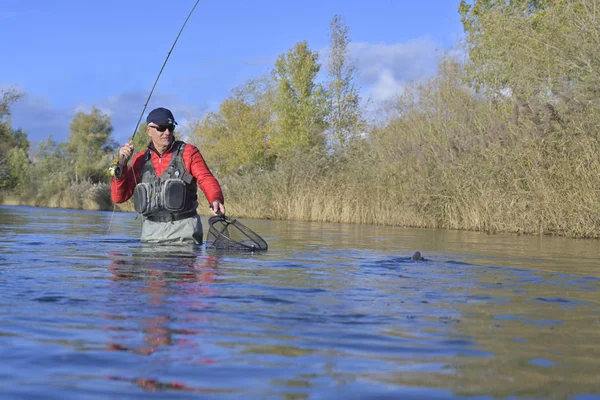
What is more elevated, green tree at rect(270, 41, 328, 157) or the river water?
green tree at rect(270, 41, 328, 157)

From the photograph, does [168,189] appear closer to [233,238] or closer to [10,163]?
[233,238]

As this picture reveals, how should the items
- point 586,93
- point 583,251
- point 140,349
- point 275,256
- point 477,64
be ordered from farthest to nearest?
1. point 477,64
2. point 586,93
3. point 583,251
4. point 275,256
5. point 140,349

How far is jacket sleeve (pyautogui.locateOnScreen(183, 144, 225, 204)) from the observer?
8.10 m

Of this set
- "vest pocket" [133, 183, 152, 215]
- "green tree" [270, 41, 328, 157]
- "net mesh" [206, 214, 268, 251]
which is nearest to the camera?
"vest pocket" [133, 183, 152, 215]

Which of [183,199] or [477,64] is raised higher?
[477,64]

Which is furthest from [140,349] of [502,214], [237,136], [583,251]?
[237,136]

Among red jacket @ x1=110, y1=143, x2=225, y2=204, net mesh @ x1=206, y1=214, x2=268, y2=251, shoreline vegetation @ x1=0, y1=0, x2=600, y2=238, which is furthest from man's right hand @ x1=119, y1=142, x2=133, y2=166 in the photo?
shoreline vegetation @ x1=0, y1=0, x2=600, y2=238

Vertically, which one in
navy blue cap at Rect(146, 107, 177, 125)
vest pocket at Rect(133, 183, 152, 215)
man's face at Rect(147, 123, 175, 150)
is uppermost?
navy blue cap at Rect(146, 107, 177, 125)

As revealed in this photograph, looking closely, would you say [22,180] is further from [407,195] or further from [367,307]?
[367,307]

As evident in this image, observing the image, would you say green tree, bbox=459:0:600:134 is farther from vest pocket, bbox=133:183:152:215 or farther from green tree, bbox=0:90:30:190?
→ green tree, bbox=0:90:30:190

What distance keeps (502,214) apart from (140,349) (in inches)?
609

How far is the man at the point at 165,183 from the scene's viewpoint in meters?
8.18

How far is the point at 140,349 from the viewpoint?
3.25 meters

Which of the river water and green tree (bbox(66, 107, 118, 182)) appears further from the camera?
green tree (bbox(66, 107, 118, 182))
